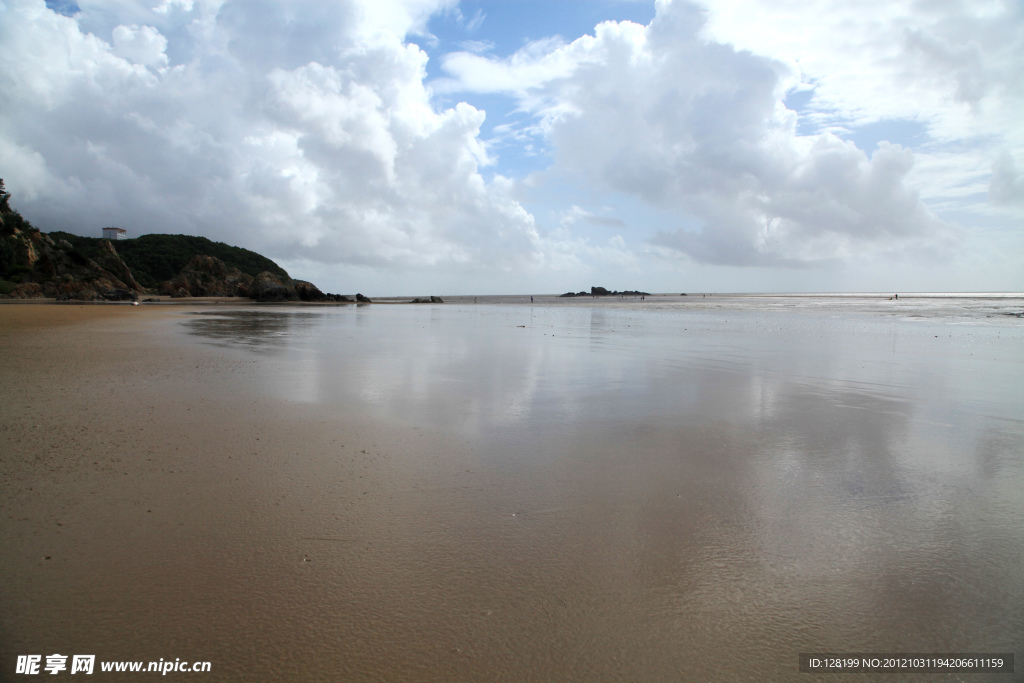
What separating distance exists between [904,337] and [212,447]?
20.5 metres

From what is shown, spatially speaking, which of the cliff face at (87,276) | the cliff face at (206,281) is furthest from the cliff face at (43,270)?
the cliff face at (206,281)

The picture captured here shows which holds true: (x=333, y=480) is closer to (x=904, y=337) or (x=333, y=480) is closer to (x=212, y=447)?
(x=212, y=447)

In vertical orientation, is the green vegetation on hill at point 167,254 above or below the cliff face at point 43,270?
above

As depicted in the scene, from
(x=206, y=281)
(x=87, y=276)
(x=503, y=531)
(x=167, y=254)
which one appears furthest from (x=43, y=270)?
(x=503, y=531)

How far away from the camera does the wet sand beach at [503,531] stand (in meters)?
2.33

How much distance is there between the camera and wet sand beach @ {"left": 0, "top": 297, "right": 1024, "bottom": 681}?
2326mm

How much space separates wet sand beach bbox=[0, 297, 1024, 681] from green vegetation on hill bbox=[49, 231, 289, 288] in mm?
86168

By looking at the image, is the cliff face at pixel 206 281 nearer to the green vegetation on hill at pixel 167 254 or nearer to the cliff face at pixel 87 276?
the cliff face at pixel 87 276

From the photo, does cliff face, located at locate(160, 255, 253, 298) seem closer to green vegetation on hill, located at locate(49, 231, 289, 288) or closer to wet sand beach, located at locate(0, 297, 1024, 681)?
green vegetation on hill, located at locate(49, 231, 289, 288)

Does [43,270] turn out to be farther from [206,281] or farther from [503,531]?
[503,531]

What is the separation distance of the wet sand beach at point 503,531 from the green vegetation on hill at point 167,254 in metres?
86.2

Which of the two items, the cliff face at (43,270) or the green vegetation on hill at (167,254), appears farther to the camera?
the green vegetation on hill at (167,254)

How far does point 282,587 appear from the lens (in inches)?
105

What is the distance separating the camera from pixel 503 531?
3.30m
